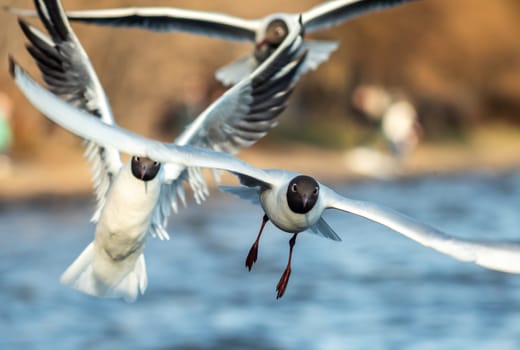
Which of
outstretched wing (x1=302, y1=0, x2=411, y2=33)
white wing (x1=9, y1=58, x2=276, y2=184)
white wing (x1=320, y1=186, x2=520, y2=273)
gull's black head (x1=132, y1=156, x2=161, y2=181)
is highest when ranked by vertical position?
outstretched wing (x1=302, y1=0, x2=411, y2=33)

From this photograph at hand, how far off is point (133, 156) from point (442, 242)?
1.71 meters

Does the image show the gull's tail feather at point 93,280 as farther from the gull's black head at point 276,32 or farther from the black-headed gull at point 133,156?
the gull's black head at point 276,32

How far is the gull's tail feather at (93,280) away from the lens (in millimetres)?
7434

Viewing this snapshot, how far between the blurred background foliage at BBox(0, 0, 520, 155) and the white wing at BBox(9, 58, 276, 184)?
29.2 ft

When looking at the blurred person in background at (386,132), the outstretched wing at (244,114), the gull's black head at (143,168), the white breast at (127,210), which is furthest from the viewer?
the blurred person in background at (386,132)

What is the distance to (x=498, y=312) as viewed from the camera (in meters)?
14.3

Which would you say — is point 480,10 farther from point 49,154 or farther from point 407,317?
point 407,317

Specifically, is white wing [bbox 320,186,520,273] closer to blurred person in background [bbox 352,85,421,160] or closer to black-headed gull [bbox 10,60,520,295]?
black-headed gull [bbox 10,60,520,295]

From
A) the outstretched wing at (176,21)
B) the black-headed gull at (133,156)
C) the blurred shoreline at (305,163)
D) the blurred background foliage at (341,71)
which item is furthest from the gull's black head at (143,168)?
the blurred shoreline at (305,163)

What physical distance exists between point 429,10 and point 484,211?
1078 cm

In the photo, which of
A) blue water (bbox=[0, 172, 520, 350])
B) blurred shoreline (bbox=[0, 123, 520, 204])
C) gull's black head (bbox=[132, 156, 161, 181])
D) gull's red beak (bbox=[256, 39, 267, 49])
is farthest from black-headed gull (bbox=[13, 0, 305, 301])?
blurred shoreline (bbox=[0, 123, 520, 204])

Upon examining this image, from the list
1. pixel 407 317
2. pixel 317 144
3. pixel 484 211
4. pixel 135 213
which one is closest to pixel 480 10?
pixel 317 144

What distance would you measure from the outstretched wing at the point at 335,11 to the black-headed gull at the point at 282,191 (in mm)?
2435

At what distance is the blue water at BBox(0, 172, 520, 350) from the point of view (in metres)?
13.0
